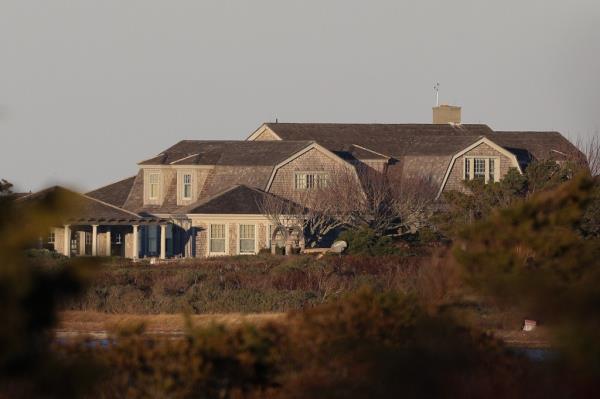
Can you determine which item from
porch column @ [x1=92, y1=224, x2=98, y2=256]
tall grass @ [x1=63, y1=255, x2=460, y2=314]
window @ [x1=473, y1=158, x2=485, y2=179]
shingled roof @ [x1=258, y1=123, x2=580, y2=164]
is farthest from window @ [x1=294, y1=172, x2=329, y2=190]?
tall grass @ [x1=63, y1=255, x2=460, y2=314]

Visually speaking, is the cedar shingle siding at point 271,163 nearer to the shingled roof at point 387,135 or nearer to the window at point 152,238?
the shingled roof at point 387,135

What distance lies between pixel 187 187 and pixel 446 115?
18025mm

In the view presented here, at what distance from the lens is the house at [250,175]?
5766 cm

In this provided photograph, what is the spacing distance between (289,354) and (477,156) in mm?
45498

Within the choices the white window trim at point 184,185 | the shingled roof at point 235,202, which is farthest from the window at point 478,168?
the white window trim at point 184,185

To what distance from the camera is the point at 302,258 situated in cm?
4678

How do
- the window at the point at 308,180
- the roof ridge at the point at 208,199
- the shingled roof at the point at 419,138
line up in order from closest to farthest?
the roof ridge at the point at 208,199 < the window at the point at 308,180 < the shingled roof at the point at 419,138

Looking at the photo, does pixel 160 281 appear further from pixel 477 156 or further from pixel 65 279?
pixel 65 279

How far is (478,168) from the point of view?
201ft

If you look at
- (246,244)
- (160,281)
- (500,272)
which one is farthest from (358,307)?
(246,244)

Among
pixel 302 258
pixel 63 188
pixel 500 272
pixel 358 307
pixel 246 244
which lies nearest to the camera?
pixel 63 188

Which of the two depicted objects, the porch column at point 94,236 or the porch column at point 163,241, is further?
the porch column at point 163,241

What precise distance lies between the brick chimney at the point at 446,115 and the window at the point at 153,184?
17950 mm

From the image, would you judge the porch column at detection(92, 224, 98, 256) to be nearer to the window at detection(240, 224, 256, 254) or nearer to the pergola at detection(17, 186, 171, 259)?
the pergola at detection(17, 186, 171, 259)
